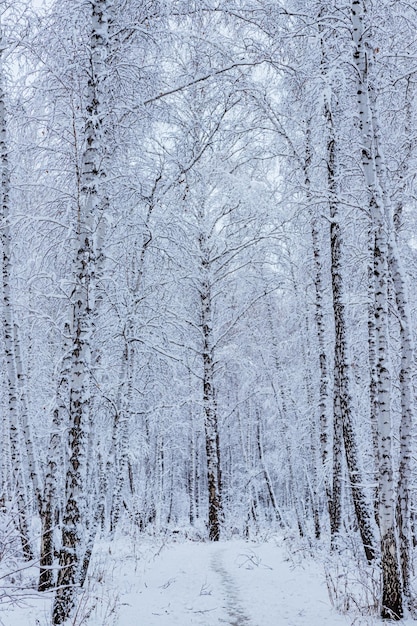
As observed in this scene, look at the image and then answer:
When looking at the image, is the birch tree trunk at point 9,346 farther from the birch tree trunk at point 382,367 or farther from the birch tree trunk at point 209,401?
the birch tree trunk at point 209,401

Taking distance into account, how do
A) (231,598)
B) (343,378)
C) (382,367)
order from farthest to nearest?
(343,378) < (231,598) < (382,367)

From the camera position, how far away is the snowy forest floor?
5.28 metres

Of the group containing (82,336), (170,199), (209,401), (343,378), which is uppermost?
(170,199)

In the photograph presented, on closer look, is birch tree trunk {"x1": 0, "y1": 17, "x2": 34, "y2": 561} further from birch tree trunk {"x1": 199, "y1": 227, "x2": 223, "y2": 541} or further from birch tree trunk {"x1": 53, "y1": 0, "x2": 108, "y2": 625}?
birch tree trunk {"x1": 199, "y1": 227, "x2": 223, "y2": 541}

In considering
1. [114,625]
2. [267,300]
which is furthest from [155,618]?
[267,300]

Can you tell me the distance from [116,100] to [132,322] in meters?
3.48

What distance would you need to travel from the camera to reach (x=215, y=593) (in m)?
6.75

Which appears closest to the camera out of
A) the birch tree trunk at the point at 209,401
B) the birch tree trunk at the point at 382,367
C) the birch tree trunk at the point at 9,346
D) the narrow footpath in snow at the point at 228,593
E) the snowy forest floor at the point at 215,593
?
the birch tree trunk at the point at 382,367

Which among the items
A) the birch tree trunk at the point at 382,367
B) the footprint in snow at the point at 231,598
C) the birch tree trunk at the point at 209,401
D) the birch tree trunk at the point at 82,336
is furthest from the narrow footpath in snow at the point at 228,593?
the birch tree trunk at the point at 209,401

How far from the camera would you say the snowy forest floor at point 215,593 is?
5281 mm

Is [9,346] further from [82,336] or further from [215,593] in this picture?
[215,593]

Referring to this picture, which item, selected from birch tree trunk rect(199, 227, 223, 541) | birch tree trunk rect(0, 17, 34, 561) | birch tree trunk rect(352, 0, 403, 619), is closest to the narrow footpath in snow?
birch tree trunk rect(352, 0, 403, 619)

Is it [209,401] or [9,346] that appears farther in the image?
[209,401]

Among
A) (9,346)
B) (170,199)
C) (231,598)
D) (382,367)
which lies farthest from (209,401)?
(382,367)
